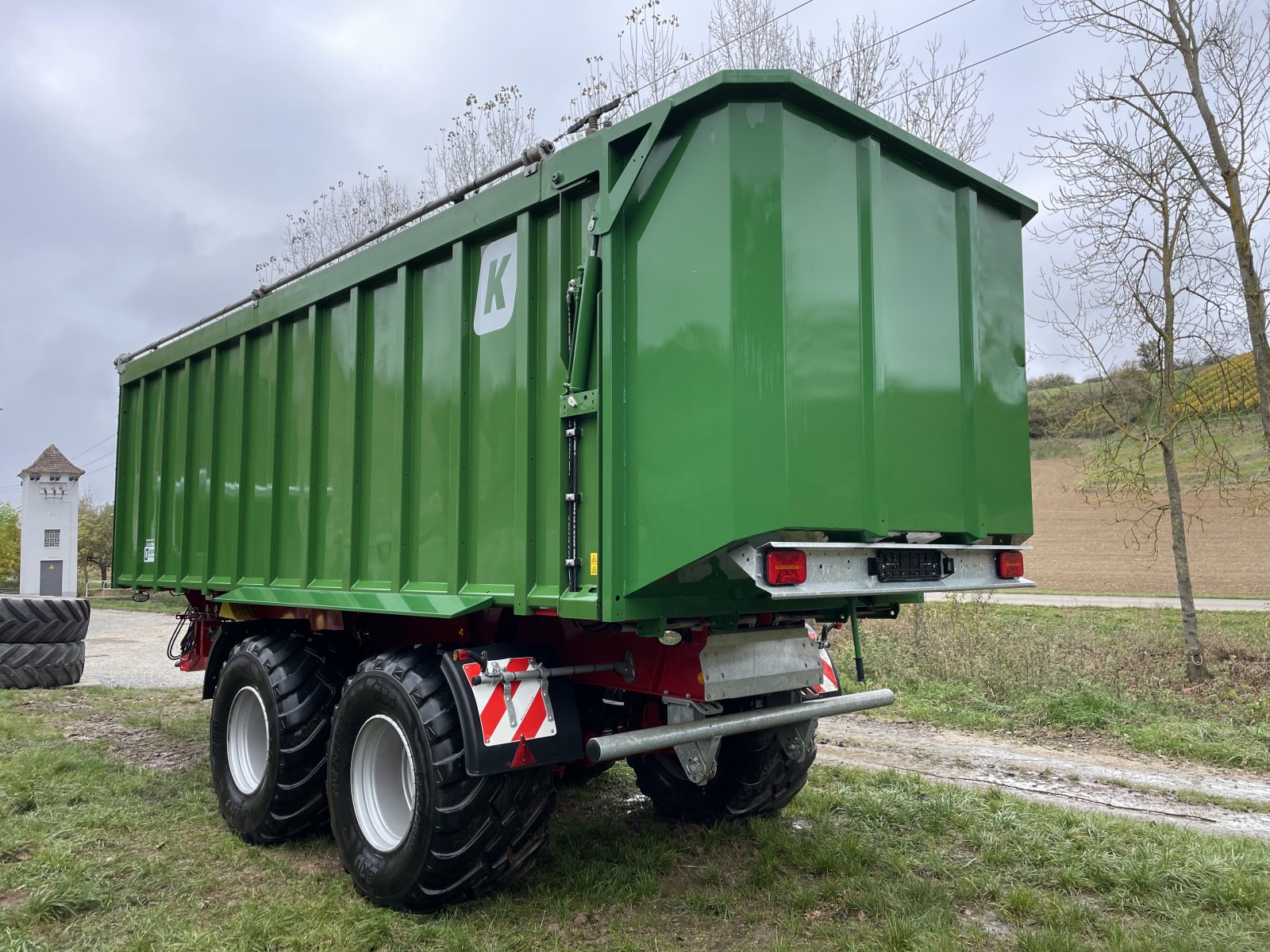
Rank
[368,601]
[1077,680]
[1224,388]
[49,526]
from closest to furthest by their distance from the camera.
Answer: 1. [368,601]
2. [1077,680]
3. [1224,388]
4. [49,526]

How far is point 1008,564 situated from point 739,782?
1941mm

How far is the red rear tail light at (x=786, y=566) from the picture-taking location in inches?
123

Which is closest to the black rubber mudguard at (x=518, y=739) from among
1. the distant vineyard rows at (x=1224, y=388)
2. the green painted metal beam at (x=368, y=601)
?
the green painted metal beam at (x=368, y=601)

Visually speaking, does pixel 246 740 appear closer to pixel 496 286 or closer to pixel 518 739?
pixel 518 739

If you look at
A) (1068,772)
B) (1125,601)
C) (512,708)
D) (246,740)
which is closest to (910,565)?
(512,708)

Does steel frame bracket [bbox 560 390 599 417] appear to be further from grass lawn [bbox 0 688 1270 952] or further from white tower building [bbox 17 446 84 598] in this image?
white tower building [bbox 17 446 84 598]

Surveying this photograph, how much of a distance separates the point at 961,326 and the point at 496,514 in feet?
7.68

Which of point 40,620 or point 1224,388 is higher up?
point 1224,388

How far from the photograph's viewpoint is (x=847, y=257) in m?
3.56

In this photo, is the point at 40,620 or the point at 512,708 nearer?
the point at 512,708

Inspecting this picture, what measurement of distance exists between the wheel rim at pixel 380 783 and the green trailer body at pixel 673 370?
2.03 feet

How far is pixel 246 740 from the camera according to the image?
543cm

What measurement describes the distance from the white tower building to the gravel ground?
535 inches

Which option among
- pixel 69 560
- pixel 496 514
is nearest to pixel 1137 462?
pixel 496 514
